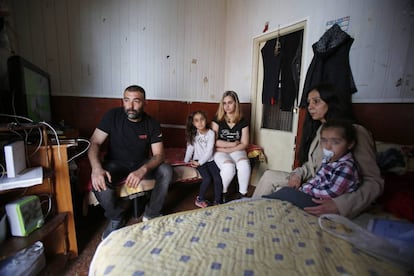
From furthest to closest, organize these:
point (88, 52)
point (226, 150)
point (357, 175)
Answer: point (88, 52) → point (226, 150) → point (357, 175)

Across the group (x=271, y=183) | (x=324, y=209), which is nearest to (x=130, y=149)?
(x=271, y=183)

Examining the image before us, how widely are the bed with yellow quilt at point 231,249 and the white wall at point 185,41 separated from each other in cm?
130

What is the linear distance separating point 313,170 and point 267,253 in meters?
0.82

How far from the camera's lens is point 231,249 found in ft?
2.05

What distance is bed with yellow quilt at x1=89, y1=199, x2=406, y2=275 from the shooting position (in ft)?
1.80

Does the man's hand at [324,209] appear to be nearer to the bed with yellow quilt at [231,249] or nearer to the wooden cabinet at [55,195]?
the bed with yellow quilt at [231,249]

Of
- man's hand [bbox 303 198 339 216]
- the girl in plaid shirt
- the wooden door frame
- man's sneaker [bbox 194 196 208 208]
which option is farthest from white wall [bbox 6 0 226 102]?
man's hand [bbox 303 198 339 216]

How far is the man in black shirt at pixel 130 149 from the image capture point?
1.51m

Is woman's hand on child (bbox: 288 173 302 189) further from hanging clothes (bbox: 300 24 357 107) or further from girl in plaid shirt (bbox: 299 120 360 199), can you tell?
hanging clothes (bbox: 300 24 357 107)

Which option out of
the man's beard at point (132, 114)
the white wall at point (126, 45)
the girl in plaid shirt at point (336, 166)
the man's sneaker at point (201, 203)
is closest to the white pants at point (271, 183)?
the girl in plaid shirt at point (336, 166)

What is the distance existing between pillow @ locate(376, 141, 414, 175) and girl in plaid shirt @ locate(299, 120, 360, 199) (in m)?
0.35

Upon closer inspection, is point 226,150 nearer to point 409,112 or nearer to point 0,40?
point 409,112

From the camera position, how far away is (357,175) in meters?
0.97

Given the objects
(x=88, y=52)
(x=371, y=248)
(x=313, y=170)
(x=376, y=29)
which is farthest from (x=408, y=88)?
(x=88, y=52)
